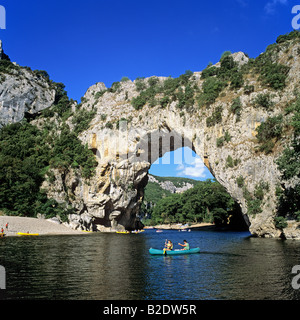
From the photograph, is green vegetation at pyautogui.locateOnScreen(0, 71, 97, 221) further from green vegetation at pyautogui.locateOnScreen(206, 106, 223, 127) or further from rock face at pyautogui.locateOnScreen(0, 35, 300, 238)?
green vegetation at pyautogui.locateOnScreen(206, 106, 223, 127)

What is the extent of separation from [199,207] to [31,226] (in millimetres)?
50909

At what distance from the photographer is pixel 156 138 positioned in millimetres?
48719

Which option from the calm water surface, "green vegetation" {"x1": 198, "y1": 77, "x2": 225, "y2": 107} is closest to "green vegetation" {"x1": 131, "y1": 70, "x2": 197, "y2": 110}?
"green vegetation" {"x1": 198, "y1": 77, "x2": 225, "y2": 107}

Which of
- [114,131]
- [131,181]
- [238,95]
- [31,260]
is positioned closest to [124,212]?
[131,181]

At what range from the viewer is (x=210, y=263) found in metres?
16.4

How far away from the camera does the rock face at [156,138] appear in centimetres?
3428

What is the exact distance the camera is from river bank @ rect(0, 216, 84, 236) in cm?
3478

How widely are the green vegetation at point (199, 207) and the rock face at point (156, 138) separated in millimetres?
23762

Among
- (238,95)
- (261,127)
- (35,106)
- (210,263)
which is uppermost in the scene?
(35,106)

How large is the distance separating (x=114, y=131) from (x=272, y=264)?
38506 millimetres

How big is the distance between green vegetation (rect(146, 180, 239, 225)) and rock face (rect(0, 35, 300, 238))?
23762 millimetres

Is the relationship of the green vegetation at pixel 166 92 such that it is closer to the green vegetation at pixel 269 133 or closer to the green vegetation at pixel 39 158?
the green vegetation at pixel 39 158

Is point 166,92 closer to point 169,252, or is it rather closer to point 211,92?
point 211,92
